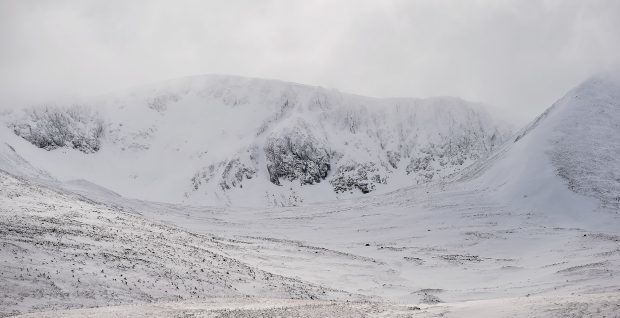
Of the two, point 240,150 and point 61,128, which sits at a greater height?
point 61,128

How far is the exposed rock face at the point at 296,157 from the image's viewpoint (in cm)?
16850

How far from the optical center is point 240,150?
567ft

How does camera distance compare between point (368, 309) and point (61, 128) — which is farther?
point (61, 128)

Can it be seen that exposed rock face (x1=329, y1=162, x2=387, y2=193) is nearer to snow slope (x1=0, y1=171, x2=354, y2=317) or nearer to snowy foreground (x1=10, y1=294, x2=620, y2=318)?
snow slope (x1=0, y1=171, x2=354, y2=317)

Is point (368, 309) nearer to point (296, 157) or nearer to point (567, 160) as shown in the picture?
point (567, 160)

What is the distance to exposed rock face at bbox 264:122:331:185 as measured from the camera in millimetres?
168500

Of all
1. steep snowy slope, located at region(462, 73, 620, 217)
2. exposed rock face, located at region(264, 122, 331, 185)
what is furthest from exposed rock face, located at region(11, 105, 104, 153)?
steep snowy slope, located at region(462, 73, 620, 217)

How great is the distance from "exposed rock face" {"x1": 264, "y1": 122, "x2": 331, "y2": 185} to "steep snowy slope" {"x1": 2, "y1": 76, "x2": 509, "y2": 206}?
1.09 ft

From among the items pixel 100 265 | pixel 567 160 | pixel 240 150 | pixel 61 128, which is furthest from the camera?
pixel 240 150

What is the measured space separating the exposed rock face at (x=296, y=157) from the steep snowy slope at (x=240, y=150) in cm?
33

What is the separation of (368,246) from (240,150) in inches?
4087

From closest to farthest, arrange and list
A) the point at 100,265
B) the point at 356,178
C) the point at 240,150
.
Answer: the point at 100,265 → the point at 356,178 → the point at 240,150

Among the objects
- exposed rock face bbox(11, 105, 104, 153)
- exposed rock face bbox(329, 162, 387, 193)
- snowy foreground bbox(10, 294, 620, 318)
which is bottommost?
snowy foreground bbox(10, 294, 620, 318)

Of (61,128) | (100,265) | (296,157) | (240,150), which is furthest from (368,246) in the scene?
(61,128)
